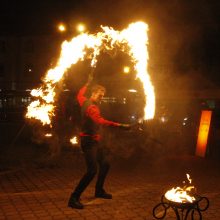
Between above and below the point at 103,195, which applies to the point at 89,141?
above

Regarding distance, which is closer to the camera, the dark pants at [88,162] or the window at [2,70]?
the dark pants at [88,162]

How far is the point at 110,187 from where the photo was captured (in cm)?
777

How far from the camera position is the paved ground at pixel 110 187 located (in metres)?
6.04

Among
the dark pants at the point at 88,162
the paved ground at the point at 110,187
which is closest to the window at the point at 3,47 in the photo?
the paved ground at the point at 110,187

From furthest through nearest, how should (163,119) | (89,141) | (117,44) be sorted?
(163,119)
(117,44)
(89,141)

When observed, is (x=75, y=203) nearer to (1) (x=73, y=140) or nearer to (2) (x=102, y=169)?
(2) (x=102, y=169)

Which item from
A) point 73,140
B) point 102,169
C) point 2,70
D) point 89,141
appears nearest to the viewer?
point 89,141

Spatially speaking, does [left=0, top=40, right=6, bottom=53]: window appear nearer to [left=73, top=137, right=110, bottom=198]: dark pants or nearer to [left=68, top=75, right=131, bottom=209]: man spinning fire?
[left=68, top=75, right=131, bottom=209]: man spinning fire

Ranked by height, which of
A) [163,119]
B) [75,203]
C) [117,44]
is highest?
[117,44]

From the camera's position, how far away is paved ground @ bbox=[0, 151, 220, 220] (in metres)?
6.04

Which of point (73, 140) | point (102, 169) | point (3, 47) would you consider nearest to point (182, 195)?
point (102, 169)

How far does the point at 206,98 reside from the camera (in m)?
14.3

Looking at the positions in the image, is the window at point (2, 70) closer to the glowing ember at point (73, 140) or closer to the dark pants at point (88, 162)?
the glowing ember at point (73, 140)

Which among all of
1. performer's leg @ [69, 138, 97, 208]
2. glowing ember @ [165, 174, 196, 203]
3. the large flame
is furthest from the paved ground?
the large flame
